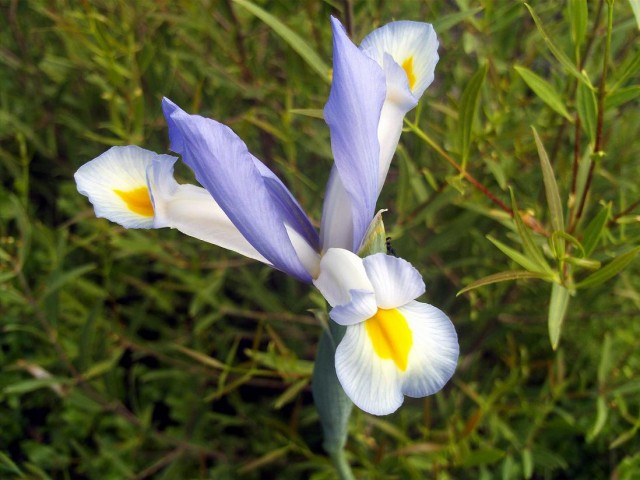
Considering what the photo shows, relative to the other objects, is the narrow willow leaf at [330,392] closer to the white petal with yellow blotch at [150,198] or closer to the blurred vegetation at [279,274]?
the white petal with yellow blotch at [150,198]

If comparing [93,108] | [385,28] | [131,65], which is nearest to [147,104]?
[131,65]

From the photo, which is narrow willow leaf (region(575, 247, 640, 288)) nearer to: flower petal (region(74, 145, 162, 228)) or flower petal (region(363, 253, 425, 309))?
flower petal (region(363, 253, 425, 309))

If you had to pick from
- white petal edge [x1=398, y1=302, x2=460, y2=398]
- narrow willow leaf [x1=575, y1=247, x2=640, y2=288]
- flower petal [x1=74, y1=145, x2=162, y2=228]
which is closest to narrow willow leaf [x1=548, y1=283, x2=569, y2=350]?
narrow willow leaf [x1=575, y1=247, x2=640, y2=288]

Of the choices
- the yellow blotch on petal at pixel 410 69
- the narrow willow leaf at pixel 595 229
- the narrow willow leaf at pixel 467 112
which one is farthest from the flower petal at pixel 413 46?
the narrow willow leaf at pixel 595 229

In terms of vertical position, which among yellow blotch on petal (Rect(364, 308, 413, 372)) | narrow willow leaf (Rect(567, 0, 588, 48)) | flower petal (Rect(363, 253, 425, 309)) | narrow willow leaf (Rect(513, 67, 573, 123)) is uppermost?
narrow willow leaf (Rect(567, 0, 588, 48))

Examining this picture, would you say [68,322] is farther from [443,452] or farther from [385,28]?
[385,28]
